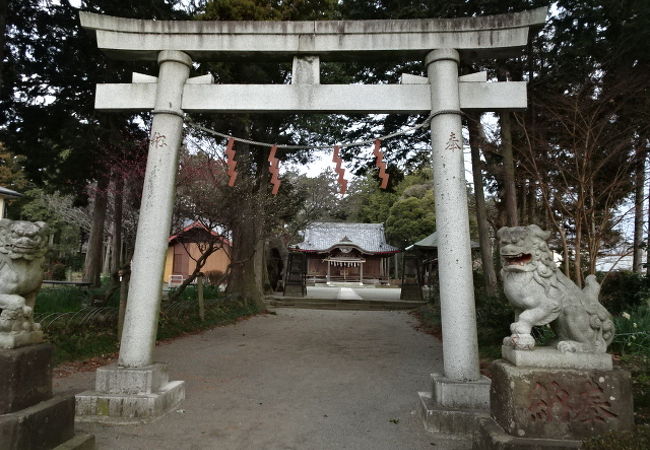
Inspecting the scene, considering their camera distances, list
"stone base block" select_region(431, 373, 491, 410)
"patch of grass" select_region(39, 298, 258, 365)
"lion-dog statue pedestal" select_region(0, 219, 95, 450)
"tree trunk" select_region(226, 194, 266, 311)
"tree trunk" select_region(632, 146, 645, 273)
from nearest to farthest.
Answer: "lion-dog statue pedestal" select_region(0, 219, 95, 450), "stone base block" select_region(431, 373, 491, 410), "patch of grass" select_region(39, 298, 258, 365), "tree trunk" select_region(632, 146, 645, 273), "tree trunk" select_region(226, 194, 266, 311)

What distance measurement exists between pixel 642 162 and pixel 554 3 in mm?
3583

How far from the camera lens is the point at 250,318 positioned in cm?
1275

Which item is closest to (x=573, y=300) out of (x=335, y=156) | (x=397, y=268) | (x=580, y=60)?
(x=335, y=156)

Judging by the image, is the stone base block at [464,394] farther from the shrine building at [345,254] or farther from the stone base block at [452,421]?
the shrine building at [345,254]

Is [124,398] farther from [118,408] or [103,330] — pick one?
[103,330]

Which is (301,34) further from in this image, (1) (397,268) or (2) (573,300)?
(1) (397,268)

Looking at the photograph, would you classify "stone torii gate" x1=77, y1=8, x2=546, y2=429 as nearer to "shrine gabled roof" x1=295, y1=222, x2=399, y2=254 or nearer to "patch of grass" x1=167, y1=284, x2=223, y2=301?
"patch of grass" x1=167, y1=284, x2=223, y2=301

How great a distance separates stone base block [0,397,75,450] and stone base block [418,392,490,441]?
3090 millimetres

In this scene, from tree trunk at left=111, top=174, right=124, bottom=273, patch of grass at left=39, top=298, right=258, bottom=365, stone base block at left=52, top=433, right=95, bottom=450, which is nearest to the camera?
stone base block at left=52, top=433, right=95, bottom=450

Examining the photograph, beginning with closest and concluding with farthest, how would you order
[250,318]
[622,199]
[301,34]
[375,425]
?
[375,425], [301,34], [622,199], [250,318]

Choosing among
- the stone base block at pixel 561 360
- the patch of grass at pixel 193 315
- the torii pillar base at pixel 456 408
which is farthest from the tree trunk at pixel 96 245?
the stone base block at pixel 561 360

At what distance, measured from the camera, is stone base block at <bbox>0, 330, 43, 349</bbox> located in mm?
2888

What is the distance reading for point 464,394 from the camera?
3.95m

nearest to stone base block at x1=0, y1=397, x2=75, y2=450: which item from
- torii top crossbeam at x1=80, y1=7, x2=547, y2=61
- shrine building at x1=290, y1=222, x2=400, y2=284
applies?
torii top crossbeam at x1=80, y1=7, x2=547, y2=61
